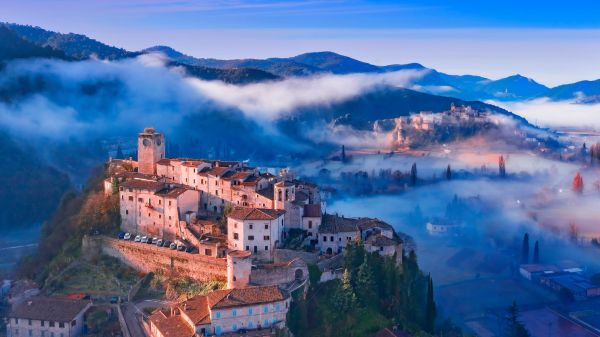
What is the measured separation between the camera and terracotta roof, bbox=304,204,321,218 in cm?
5675

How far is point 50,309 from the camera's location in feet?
177

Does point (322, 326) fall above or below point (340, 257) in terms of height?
below

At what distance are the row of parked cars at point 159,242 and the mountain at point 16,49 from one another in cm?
11790

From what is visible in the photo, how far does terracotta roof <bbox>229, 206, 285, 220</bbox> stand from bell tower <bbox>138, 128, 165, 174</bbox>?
56.8 ft

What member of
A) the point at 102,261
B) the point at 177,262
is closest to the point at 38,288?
the point at 102,261

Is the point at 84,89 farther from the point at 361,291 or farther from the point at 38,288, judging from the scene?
the point at 361,291

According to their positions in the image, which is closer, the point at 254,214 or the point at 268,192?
the point at 254,214

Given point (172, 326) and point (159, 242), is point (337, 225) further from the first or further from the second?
point (172, 326)

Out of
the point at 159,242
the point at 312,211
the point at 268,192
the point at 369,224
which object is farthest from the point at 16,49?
the point at 369,224

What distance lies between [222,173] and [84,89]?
454 feet

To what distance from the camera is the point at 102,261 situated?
6219cm

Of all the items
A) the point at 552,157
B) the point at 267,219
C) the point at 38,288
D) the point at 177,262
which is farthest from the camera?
the point at 552,157

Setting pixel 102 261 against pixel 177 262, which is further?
pixel 102 261

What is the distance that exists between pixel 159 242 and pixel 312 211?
13.7 meters
